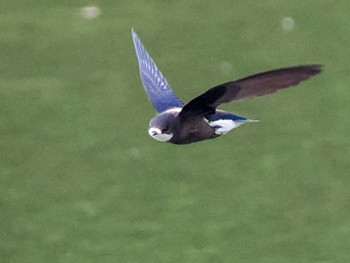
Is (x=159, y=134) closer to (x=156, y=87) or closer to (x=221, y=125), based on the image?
(x=221, y=125)

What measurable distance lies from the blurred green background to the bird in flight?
0.99 meters

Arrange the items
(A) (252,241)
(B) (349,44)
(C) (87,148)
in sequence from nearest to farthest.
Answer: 1. (A) (252,241)
2. (C) (87,148)
3. (B) (349,44)

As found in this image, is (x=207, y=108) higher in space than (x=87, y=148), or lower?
higher

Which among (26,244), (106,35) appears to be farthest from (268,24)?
(26,244)

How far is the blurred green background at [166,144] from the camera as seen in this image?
3.02 meters

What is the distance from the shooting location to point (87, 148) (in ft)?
10.6

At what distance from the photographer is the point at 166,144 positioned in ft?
10.6

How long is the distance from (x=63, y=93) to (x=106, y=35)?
298 millimetres

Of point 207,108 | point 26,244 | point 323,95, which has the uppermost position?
point 207,108

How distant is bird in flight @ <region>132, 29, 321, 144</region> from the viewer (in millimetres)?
1696

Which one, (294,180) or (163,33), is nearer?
(294,180)

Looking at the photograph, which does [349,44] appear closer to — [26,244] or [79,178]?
[79,178]

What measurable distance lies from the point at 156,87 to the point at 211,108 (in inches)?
13.0

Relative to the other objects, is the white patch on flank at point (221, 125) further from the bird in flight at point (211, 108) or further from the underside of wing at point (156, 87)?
the underside of wing at point (156, 87)
